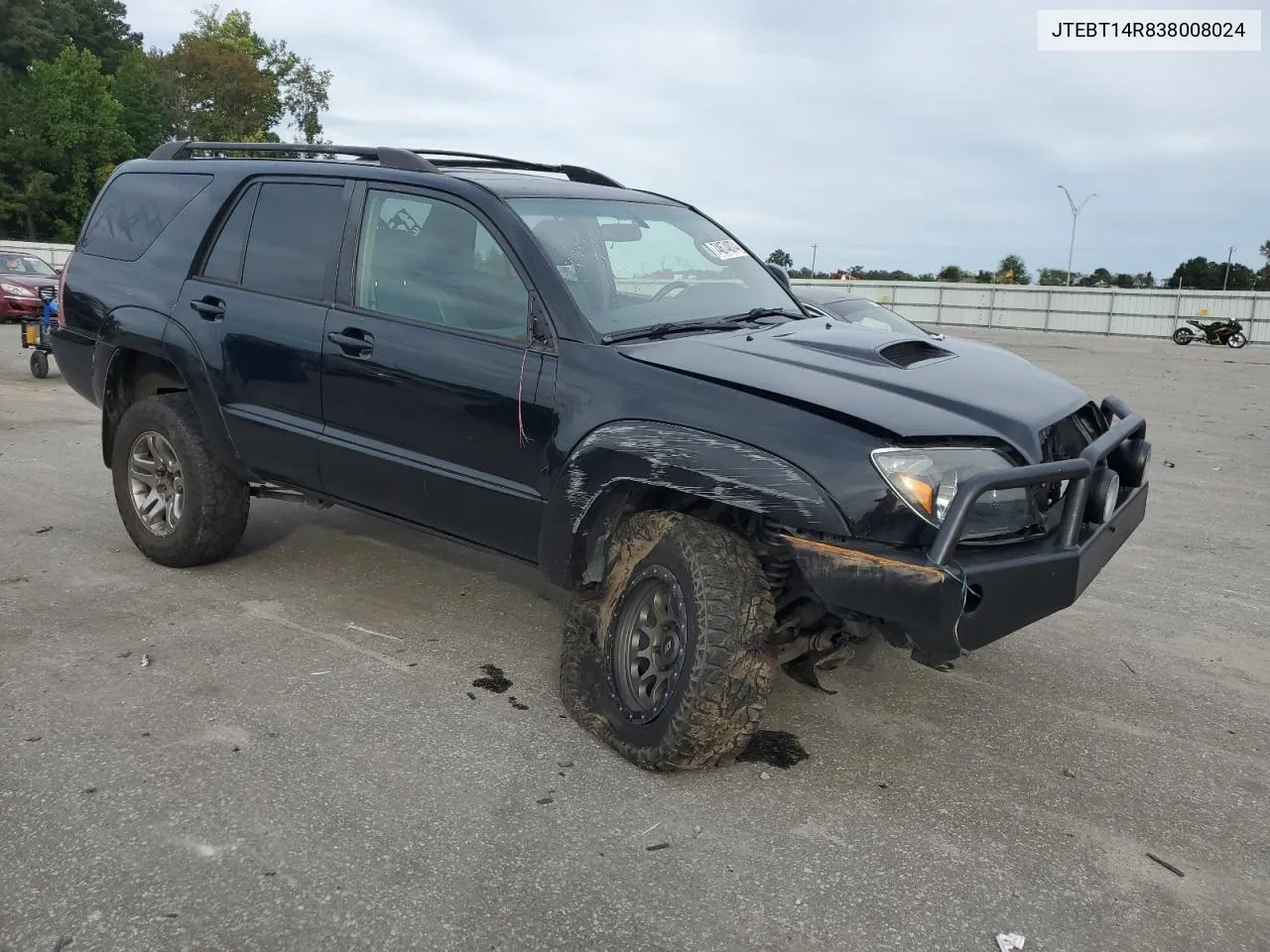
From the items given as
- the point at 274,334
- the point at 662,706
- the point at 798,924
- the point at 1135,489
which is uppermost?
the point at 274,334

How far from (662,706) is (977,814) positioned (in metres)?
1.03

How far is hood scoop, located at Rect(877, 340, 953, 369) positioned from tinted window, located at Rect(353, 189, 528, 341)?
4.20 feet

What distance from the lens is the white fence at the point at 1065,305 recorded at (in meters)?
37.3

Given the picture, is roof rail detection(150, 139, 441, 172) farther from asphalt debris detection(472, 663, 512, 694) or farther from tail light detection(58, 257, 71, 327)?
asphalt debris detection(472, 663, 512, 694)

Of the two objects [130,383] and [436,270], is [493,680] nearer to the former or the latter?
[436,270]

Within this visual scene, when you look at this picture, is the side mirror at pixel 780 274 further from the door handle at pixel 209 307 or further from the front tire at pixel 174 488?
the front tire at pixel 174 488

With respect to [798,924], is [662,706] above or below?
above

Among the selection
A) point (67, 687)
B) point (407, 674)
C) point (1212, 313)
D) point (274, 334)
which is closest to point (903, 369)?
point (407, 674)

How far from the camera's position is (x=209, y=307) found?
4.80m

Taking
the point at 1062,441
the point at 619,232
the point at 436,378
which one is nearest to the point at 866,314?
the point at 619,232

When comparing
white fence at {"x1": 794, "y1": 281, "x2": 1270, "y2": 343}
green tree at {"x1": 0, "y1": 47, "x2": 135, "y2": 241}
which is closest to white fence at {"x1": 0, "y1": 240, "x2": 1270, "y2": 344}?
white fence at {"x1": 794, "y1": 281, "x2": 1270, "y2": 343}

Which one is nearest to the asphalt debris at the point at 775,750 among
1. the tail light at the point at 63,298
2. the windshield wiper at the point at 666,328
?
the windshield wiper at the point at 666,328

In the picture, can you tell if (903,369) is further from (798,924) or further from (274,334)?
(274,334)

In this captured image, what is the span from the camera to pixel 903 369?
142 inches
